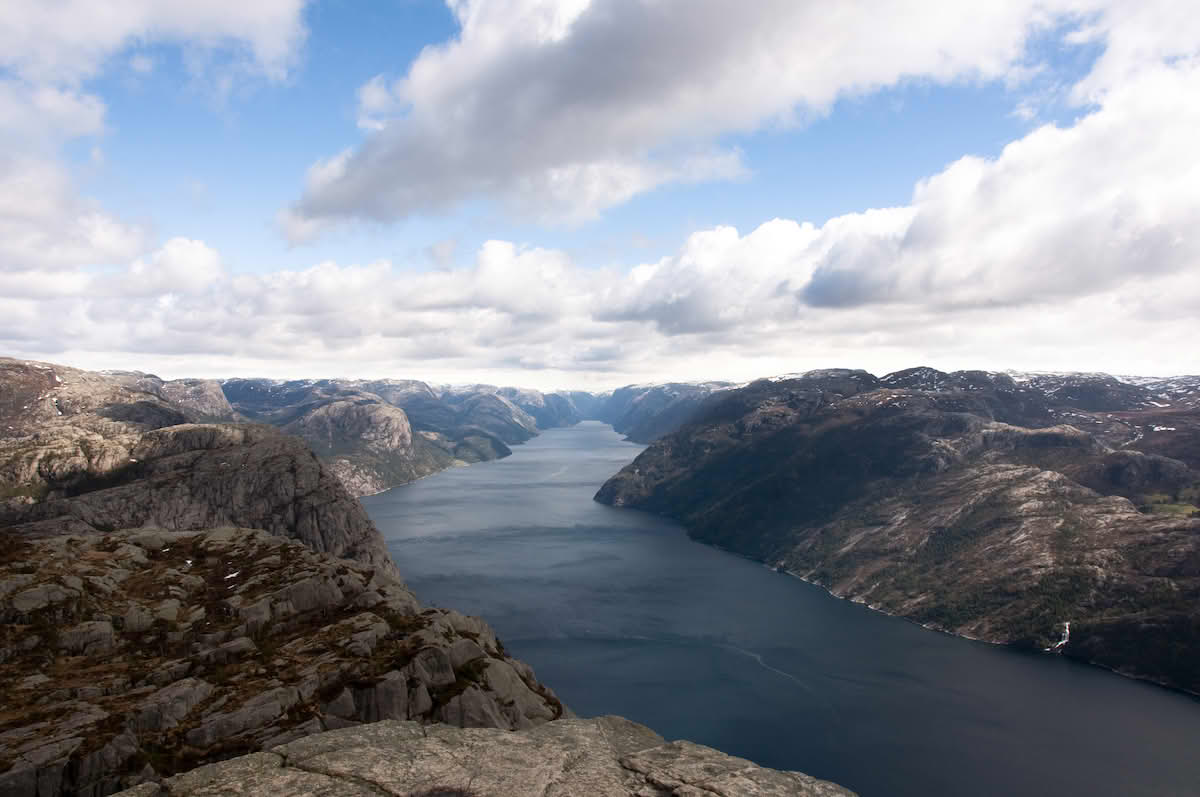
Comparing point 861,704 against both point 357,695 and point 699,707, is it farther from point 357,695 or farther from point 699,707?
point 357,695

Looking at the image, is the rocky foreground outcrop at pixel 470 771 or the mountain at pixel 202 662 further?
the mountain at pixel 202 662

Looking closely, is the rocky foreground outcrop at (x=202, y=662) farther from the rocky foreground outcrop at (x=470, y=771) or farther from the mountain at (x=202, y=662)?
the rocky foreground outcrop at (x=470, y=771)

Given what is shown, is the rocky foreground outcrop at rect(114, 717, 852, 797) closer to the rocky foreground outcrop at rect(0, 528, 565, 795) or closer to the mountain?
the rocky foreground outcrop at rect(0, 528, 565, 795)

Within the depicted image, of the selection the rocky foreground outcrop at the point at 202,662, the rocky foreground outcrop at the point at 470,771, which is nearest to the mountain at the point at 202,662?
the rocky foreground outcrop at the point at 202,662

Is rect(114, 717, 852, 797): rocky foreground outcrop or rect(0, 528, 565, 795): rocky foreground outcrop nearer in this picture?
rect(114, 717, 852, 797): rocky foreground outcrop

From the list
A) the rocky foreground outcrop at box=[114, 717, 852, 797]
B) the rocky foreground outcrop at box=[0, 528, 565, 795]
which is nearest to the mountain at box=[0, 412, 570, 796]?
the rocky foreground outcrop at box=[0, 528, 565, 795]

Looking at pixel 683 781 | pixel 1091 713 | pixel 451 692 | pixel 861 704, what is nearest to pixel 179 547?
pixel 451 692
